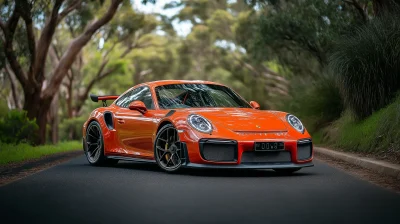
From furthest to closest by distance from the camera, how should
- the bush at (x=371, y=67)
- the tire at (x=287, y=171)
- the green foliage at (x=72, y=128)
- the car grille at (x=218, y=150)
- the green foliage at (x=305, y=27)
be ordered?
the green foliage at (x=72, y=128) < the green foliage at (x=305, y=27) < the bush at (x=371, y=67) < the tire at (x=287, y=171) < the car grille at (x=218, y=150)

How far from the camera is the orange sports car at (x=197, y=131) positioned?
30.9ft

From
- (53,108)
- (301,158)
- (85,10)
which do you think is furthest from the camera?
(53,108)

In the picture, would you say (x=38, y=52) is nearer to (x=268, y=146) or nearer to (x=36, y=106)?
(x=36, y=106)

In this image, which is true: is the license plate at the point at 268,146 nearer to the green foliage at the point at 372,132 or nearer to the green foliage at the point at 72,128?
the green foliage at the point at 372,132

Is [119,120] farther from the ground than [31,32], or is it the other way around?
[31,32]

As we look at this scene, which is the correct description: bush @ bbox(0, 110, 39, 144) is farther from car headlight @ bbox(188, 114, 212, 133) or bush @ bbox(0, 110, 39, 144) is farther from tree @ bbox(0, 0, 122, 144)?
car headlight @ bbox(188, 114, 212, 133)

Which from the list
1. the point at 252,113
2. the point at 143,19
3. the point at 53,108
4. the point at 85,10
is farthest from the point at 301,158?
the point at 143,19

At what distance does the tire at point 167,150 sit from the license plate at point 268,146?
1.13m

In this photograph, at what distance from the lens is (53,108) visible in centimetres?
3425

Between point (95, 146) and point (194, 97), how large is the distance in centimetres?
234

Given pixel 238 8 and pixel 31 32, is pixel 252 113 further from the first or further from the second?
pixel 238 8

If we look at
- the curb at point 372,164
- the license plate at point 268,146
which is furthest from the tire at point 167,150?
the curb at point 372,164

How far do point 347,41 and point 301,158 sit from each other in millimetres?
6209

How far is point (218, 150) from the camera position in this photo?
9.41 m
